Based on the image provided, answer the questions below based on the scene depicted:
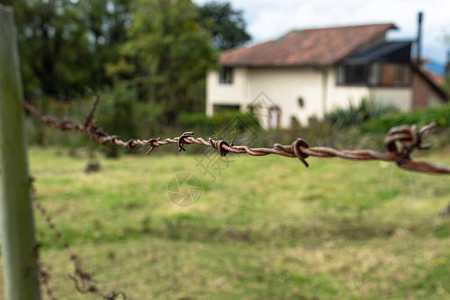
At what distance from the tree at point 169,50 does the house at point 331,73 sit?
2.49 m

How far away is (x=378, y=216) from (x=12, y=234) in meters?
4.81

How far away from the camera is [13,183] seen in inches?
72.2

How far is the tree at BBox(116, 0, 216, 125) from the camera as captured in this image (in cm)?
1802

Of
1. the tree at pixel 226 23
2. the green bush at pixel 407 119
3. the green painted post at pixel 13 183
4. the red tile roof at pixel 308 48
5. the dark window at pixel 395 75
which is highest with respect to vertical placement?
the tree at pixel 226 23

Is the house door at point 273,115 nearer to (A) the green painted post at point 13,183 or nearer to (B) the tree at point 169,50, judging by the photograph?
(A) the green painted post at point 13,183

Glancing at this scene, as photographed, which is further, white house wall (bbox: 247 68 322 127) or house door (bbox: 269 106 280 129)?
white house wall (bbox: 247 68 322 127)

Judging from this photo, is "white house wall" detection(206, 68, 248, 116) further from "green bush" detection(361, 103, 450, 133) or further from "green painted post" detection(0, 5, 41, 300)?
"green painted post" detection(0, 5, 41, 300)

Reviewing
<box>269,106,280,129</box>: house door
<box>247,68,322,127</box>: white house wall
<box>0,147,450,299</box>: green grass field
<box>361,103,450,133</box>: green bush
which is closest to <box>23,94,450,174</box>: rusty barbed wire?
<box>269,106,280,129</box>: house door

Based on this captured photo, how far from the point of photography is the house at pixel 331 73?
20188 mm

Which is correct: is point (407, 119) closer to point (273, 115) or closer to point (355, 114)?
point (355, 114)

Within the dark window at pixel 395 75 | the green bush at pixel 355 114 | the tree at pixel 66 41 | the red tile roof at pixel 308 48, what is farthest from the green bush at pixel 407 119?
the tree at pixel 66 41

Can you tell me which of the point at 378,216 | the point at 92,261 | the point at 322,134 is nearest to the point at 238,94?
the point at 322,134

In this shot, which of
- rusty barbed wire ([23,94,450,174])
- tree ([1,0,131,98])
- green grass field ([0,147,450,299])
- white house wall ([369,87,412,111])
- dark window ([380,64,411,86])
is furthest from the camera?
tree ([1,0,131,98])

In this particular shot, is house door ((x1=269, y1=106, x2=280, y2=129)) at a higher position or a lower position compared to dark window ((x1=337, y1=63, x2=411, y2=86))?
lower
